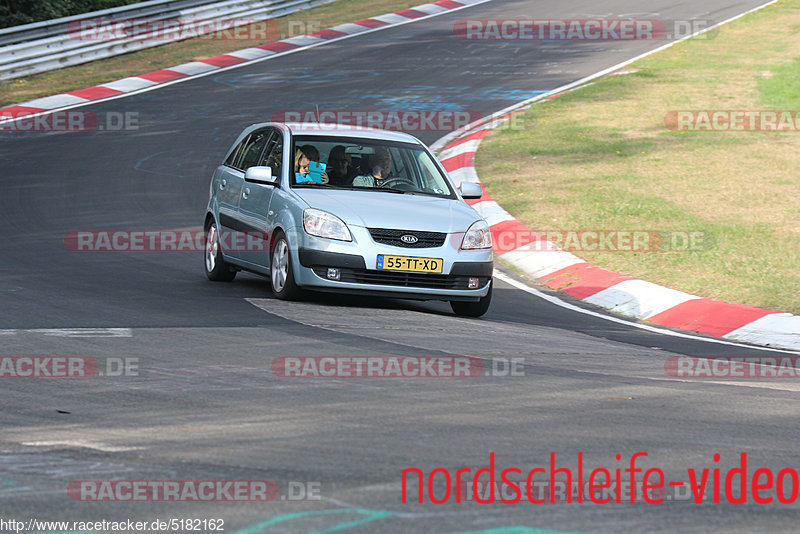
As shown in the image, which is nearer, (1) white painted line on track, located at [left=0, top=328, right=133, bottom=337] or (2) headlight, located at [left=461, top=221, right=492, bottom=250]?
(1) white painted line on track, located at [left=0, top=328, right=133, bottom=337]

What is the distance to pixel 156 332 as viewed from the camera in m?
8.34

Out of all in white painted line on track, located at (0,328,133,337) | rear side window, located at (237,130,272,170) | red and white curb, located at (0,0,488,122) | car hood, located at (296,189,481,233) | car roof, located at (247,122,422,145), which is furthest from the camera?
red and white curb, located at (0,0,488,122)

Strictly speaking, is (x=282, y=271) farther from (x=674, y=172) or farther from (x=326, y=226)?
(x=674, y=172)

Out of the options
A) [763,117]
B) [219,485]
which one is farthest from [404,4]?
[219,485]

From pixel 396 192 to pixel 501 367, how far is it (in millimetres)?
3361

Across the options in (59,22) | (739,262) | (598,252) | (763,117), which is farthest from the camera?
(59,22)

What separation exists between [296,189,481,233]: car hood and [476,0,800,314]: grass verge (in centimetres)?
277

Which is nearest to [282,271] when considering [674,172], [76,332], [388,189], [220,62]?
[388,189]

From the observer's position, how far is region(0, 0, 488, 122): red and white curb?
23.0m

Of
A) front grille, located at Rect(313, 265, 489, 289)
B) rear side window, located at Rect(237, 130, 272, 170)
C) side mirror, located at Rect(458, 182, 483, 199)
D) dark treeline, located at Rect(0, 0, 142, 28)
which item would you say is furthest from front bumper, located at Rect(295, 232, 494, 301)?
dark treeline, located at Rect(0, 0, 142, 28)

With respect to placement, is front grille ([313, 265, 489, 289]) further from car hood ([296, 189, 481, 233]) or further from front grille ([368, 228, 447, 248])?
car hood ([296, 189, 481, 233])

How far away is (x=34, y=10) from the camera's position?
30.1 meters

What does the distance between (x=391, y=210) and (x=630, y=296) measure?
2.88 metres

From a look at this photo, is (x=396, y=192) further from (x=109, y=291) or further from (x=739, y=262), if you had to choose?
(x=739, y=262)
